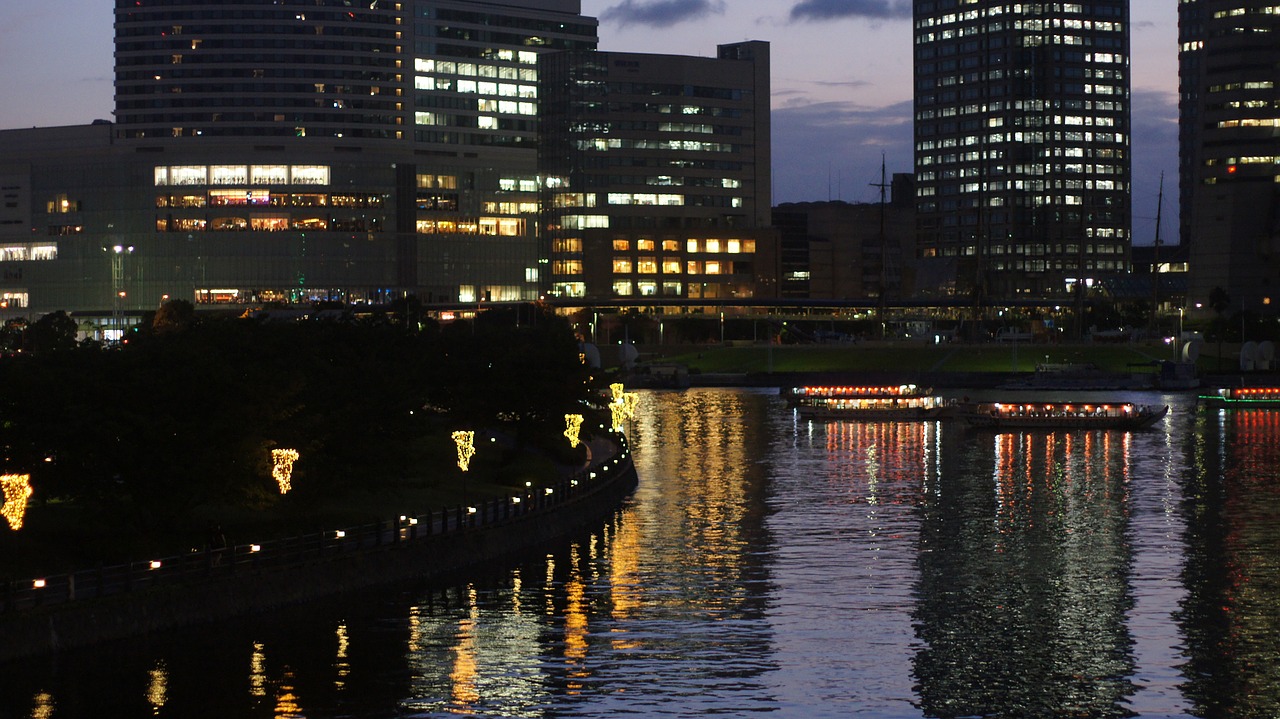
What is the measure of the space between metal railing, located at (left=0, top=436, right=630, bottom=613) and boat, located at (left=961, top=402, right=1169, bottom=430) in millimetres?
79183

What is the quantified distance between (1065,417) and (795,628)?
328 ft

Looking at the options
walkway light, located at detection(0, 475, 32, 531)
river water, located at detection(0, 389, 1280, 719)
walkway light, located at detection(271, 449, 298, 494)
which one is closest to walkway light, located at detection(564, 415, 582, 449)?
river water, located at detection(0, 389, 1280, 719)

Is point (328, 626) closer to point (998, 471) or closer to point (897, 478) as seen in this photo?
point (897, 478)

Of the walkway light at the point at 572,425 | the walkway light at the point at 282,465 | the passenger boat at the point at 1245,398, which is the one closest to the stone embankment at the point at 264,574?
the walkway light at the point at 282,465

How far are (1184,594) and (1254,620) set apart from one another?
4.95 meters

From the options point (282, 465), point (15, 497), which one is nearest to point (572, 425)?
point (282, 465)

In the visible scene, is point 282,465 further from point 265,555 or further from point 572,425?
point 572,425

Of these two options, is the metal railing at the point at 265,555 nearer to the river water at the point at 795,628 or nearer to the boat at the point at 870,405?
the river water at the point at 795,628

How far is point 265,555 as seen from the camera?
172ft

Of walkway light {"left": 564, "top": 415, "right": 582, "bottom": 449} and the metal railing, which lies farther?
walkway light {"left": 564, "top": 415, "right": 582, "bottom": 449}

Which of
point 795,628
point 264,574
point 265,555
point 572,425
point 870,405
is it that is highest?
point 572,425

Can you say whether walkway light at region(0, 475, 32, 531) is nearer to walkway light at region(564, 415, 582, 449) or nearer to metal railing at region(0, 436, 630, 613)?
metal railing at region(0, 436, 630, 613)

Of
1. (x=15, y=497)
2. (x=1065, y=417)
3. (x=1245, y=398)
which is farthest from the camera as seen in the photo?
(x=1245, y=398)

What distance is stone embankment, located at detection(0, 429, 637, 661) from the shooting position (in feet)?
144
